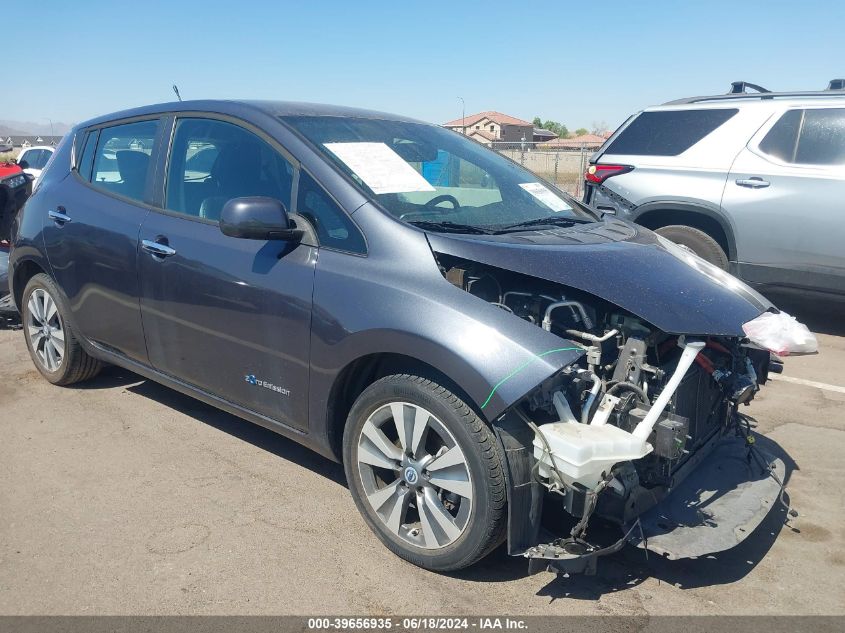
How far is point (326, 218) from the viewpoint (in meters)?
3.16

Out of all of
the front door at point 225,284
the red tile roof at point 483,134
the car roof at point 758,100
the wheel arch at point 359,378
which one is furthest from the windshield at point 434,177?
the red tile roof at point 483,134

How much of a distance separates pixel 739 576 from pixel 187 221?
9.72 feet

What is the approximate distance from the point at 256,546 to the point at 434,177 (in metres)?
1.88

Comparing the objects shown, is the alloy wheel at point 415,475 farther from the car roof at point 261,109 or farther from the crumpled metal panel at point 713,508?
the car roof at point 261,109

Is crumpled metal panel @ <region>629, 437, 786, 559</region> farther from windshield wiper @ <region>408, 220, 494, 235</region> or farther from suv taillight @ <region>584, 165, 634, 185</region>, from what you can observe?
suv taillight @ <region>584, 165, 634, 185</region>

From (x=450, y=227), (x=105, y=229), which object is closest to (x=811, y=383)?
(x=450, y=227)

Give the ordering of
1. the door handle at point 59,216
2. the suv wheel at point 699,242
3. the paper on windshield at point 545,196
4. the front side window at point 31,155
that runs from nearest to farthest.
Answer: the paper on windshield at point 545,196, the door handle at point 59,216, the suv wheel at point 699,242, the front side window at point 31,155

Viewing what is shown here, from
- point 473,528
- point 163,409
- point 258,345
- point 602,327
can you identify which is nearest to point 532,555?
point 473,528

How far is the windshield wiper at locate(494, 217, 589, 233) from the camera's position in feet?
10.8

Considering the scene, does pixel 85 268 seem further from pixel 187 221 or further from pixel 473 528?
pixel 473 528

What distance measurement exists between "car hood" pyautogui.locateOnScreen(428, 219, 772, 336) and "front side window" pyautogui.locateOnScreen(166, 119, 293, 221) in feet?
2.99

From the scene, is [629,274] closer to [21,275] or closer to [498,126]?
[21,275]

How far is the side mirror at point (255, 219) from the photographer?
9.92 feet

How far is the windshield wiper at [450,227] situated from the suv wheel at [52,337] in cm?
266
